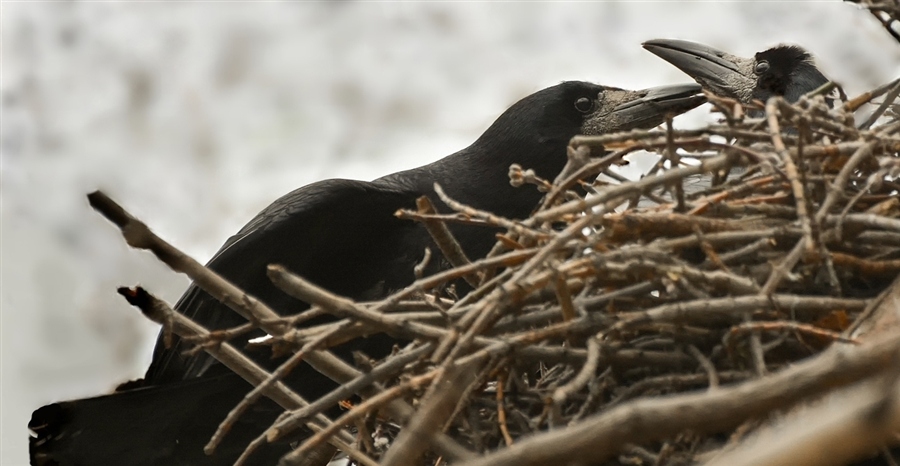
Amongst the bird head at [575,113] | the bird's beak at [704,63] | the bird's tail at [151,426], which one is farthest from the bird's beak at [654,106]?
the bird's tail at [151,426]

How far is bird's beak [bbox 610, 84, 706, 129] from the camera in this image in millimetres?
4414

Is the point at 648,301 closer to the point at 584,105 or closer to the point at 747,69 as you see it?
the point at 584,105

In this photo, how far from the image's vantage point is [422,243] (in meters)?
4.12

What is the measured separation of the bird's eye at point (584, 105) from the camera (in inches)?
186

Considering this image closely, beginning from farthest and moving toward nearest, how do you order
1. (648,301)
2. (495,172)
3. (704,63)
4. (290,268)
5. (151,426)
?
(704,63), (495,172), (290,268), (151,426), (648,301)

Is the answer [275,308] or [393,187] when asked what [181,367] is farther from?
[393,187]

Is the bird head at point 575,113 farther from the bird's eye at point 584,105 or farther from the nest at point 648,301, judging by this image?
the nest at point 648,301

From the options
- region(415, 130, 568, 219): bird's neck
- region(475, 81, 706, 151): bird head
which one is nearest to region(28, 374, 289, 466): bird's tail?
region(415, 130, 568, 219): bird's neck

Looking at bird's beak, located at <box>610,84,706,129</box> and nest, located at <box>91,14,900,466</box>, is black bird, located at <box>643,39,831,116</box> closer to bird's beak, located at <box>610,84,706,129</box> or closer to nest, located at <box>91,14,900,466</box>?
bird's beak, located at <box>610,84,706,129</box>

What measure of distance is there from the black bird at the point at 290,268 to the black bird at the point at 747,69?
297 millimetres

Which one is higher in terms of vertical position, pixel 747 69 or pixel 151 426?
pixel 747 69

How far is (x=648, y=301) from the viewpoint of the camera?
8.77ft

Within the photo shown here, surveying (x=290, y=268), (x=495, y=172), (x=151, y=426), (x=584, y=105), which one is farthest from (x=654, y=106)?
(x=151, y=426)

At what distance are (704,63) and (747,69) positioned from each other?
17 centimetres
